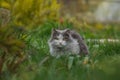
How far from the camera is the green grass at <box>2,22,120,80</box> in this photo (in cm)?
620

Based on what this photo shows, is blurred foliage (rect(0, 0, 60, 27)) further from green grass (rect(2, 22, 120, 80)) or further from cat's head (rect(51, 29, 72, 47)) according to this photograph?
cat's head (rect(51, 29, 72, 47))

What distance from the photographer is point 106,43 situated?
9.09m

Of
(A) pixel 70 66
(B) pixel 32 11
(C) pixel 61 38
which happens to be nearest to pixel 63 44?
(C) pixel 61 38

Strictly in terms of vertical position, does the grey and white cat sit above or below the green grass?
above

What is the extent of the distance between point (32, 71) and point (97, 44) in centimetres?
277

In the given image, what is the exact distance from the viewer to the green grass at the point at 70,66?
6.20 metres

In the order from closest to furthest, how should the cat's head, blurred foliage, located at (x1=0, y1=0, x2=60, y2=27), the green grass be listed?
the green grass, the cat's head, blurred foliage, located at (x1=0, y1=0, x2=60, y2=27)

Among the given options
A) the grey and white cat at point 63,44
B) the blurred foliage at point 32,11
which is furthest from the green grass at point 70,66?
the blurred foliage at point 32,11

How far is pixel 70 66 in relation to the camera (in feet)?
24.3

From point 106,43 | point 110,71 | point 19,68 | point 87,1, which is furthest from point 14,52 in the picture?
point 87,1

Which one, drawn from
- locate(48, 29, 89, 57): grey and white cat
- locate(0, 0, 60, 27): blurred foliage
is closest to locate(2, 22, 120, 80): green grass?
locate(48, 29, 89, 57): grey and white cat

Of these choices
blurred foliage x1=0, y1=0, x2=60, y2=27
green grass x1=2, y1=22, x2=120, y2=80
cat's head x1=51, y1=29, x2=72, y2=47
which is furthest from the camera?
blurred foliage x1=0, y1=0, x2=60, y2=27

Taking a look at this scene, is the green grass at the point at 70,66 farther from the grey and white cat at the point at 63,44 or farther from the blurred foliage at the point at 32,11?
the blurred foliage at the point at 32,11

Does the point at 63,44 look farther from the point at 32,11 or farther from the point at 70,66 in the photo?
the point at 32,11
